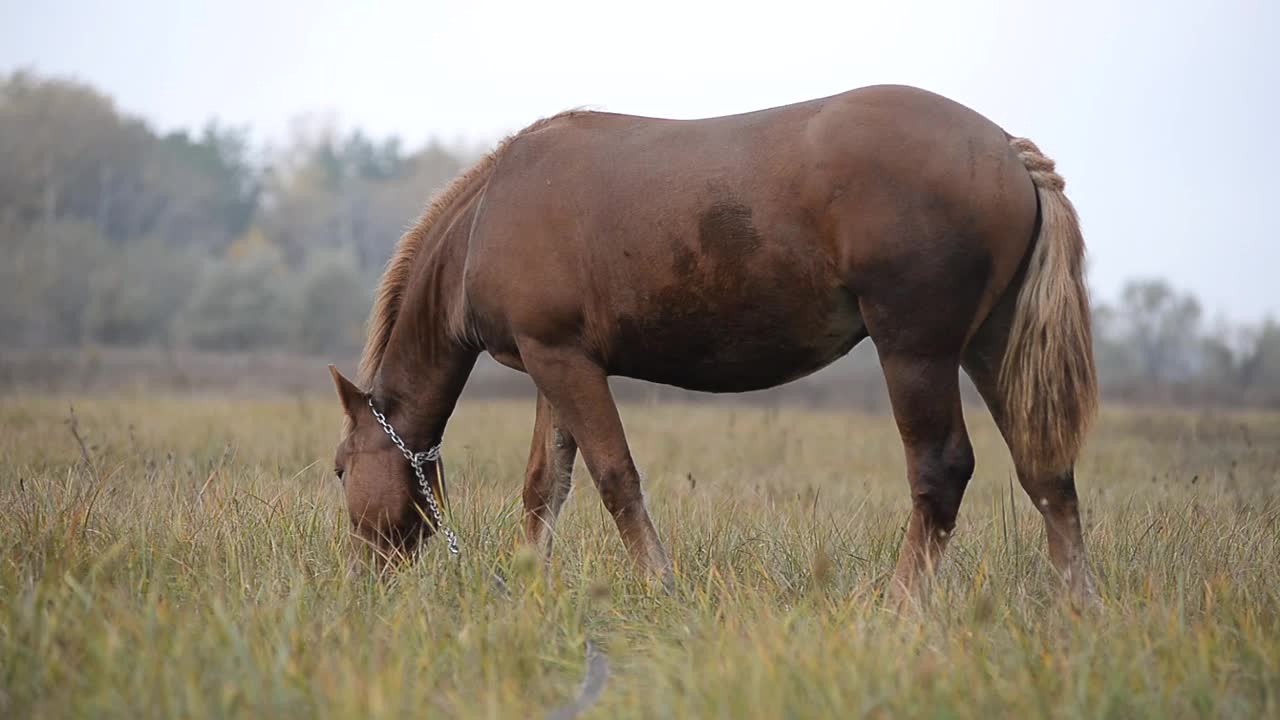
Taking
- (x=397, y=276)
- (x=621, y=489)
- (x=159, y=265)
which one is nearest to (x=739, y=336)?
(x=621, y=489)

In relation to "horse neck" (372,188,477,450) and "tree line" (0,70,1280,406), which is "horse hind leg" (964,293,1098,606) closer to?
"horse neck" (372,188,477,450)

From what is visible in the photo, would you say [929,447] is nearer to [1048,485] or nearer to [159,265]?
[1048,485]

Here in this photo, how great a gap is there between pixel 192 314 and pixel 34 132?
532 inches

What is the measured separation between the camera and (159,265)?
147 feet

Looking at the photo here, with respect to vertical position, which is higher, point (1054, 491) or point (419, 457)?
point (1054, 491)

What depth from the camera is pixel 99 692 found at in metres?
2.58

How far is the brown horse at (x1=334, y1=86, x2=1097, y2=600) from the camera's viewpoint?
3781 millimetres

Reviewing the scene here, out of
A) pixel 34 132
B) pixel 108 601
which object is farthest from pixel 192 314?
pixel 108 601

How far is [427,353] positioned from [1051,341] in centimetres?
274

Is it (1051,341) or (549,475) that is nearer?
(1051,341)

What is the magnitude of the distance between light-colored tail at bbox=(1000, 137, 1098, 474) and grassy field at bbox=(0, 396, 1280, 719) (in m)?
0.32

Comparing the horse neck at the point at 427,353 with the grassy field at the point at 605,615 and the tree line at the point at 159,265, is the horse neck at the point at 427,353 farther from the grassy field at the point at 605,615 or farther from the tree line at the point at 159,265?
the tree line at the point at 159,265

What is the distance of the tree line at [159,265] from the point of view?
40.2m

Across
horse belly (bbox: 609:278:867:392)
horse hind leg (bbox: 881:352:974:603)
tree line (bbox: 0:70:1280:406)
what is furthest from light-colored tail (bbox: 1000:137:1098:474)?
tree line (bbox: 0:70:1280:406)
